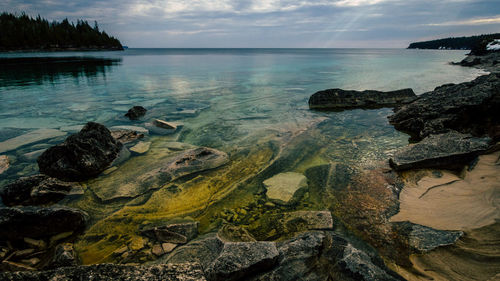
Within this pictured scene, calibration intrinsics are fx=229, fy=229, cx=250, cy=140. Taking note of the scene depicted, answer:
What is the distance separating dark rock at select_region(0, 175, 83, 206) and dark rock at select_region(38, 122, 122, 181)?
564 mm

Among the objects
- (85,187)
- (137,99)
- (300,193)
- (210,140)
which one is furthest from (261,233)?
(137,99)

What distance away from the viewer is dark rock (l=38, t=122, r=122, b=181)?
522 cm

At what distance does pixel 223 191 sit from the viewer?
16.0 ft

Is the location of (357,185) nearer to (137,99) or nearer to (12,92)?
(137,99)

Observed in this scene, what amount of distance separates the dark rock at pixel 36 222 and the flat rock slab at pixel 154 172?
0.86 m

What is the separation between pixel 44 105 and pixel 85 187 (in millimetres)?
11824

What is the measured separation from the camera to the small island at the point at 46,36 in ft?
297

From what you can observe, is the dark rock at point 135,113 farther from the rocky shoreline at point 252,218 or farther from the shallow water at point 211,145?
the rocky shoreline at point 252,218

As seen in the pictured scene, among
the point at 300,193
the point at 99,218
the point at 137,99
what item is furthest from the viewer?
Answer: the point at 137,99

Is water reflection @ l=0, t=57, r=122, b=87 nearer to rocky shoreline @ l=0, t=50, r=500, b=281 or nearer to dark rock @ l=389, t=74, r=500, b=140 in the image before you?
rocky shoreline @ l=0, t=50, r=500, b=281

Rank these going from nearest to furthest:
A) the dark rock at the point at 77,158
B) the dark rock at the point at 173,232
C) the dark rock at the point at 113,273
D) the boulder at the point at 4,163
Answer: the dark rock at the point at 113,273, the dark rock at the point at 173,232, the dark rock at the point at 77,158, the boulder at the point at 4,163

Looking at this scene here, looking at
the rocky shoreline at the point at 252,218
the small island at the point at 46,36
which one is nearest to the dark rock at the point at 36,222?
the rocky shoreline at the point at 252,218

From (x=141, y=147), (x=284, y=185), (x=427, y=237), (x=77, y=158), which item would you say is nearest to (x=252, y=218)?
(x=284, y=185)

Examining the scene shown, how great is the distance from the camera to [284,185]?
16.3 ft
